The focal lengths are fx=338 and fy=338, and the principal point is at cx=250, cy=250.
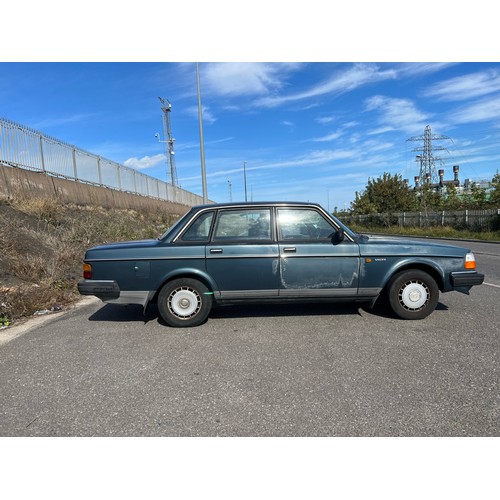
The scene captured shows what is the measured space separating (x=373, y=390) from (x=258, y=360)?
111 cm

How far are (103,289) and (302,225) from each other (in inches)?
108

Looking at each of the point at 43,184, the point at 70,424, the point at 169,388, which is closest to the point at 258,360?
the point at 169,388

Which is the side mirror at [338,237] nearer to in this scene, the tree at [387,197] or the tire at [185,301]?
the tire at [185,301]

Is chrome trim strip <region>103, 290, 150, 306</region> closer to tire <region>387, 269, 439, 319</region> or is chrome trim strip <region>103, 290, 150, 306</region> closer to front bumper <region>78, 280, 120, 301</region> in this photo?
front bumper <region>78, 280, 120, 301</region>

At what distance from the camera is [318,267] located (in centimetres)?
438

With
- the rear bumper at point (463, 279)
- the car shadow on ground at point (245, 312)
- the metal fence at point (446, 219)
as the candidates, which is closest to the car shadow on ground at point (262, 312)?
the car shadow on ground at point (245, 312)

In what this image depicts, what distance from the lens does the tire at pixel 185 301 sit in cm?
440

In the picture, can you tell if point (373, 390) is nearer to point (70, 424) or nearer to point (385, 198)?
point (70, 424)

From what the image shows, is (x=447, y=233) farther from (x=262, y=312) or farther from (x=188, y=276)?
(x=188, y=276)

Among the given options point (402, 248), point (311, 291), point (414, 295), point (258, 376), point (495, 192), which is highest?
point (495, 192)

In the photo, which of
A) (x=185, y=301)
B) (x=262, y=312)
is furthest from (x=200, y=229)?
(x=262, y=312)

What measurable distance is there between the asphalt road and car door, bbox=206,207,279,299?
1.58 ft

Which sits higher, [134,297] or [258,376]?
[134,297]

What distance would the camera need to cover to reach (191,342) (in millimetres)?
3914
